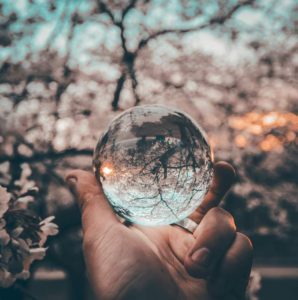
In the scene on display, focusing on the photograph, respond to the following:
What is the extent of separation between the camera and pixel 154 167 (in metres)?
1.47

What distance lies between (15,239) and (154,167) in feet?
3.08

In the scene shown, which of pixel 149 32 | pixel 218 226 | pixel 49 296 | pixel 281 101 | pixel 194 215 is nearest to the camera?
pixel 218 226

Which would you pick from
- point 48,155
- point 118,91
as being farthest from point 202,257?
point 118,91

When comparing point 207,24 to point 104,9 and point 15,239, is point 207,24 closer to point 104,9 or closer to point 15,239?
point 104,9

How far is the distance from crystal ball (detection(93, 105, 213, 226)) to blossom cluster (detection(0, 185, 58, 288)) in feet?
2.08

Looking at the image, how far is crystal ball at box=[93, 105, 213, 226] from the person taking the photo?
4.85 feet

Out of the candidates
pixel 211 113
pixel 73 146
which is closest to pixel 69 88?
pixel 73 146

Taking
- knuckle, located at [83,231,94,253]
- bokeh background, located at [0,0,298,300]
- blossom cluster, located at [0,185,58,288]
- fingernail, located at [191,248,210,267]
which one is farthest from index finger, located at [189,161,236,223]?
bokeh background, located at [0,0,298,300]

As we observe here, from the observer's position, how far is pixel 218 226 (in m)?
1.63

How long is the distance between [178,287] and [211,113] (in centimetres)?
545

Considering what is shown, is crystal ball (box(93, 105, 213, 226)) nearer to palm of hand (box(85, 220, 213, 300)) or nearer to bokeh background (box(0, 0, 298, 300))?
palm of hand (box(85, 220, 213, 300))

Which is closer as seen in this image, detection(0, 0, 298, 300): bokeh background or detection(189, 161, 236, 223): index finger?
detection(189, 161, 236, 223): index finger

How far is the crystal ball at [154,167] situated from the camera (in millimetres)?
1479

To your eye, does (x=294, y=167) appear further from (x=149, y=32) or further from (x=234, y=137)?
(x=149, y=32)
